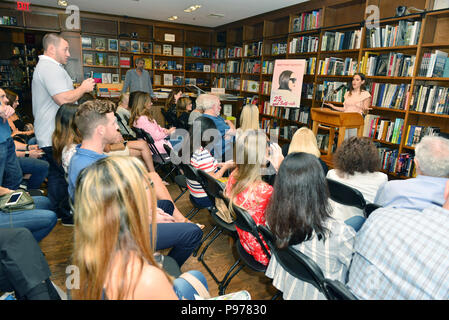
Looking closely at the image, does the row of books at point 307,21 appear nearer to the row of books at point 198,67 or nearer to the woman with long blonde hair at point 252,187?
the row of books at point 198,67

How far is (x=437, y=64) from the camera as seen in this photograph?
11.5 feet

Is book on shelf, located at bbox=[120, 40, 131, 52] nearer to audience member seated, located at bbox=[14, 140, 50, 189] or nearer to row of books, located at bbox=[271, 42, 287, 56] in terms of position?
row of books, located at bbox=[271, 42, 287, 56]

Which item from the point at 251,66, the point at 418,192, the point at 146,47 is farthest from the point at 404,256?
the point at 146,47

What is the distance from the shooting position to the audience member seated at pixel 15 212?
1.78 meters

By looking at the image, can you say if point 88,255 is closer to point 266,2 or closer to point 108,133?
point 108,133

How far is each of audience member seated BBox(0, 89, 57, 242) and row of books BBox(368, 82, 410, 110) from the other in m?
4.29

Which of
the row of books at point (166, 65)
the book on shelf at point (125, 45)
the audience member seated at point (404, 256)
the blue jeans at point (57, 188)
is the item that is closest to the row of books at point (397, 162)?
the audience member seated at point (404, 256)

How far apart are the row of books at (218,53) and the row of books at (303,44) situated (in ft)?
10.1

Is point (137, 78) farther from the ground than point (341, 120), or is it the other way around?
point (137, 78)

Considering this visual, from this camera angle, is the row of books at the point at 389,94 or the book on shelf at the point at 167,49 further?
the book on shelf at the point at 167,49

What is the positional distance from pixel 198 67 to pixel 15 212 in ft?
25.5

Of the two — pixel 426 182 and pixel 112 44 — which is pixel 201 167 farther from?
pixel 112 44

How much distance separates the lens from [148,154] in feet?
12.7

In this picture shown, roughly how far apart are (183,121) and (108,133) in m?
3.03
